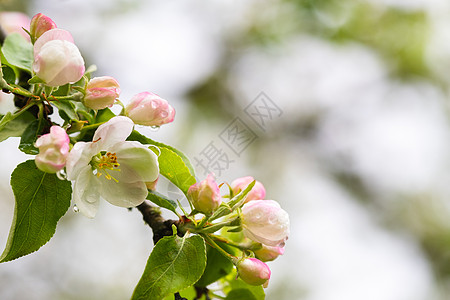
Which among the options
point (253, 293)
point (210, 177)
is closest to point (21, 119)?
point (210, 177)

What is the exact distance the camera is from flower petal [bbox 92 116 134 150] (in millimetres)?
461

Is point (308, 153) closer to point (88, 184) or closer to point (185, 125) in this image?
point (185, 125)

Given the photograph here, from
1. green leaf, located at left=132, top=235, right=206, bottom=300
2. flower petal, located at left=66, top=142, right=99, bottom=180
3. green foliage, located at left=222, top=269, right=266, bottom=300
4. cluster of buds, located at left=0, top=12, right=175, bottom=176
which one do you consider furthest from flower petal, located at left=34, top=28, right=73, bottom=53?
green foliage, located at left=222, top=269, right=266, bottom=300

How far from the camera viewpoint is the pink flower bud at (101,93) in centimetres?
48

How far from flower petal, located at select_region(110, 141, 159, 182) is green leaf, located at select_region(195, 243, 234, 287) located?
0.47 ft

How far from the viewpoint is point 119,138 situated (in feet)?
1.55

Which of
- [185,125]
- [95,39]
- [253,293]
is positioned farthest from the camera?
[185,125]

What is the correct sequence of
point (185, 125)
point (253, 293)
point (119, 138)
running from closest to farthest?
point (119, 138), point (253, 293), point (185, 125)

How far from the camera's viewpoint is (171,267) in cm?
46

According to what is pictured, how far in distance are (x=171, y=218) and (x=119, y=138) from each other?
115 mm

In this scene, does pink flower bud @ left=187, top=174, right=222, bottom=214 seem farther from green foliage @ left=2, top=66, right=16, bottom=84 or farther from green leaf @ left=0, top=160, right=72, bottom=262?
green foliage @ left=2, top=66, right=16, bottom=84

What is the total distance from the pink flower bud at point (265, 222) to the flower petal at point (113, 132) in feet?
0.45

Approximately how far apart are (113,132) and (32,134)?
3.1 inches

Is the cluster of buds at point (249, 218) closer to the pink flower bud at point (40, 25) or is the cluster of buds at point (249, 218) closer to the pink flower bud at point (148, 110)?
the pink flower bud at point (148, 110)
